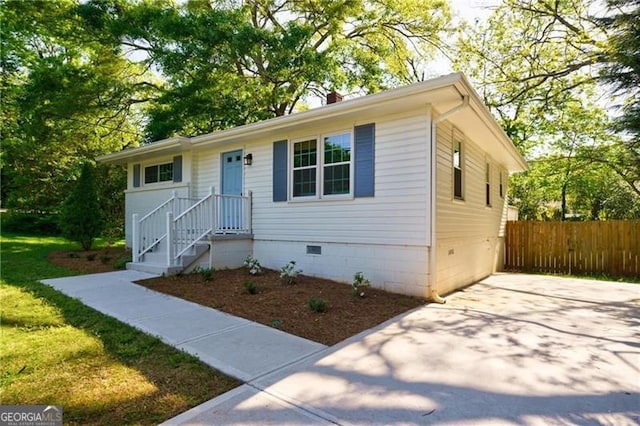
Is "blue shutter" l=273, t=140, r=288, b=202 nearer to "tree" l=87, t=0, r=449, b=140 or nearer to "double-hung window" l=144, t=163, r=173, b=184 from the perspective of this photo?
"double-hung window" l=144, t=163, r=173, b=184

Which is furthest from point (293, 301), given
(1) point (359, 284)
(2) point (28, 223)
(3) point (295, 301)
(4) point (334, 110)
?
(2) point (28, 223)

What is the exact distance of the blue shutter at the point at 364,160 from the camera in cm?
662

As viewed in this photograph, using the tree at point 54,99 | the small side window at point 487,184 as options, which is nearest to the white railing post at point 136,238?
the tree at point 54,99

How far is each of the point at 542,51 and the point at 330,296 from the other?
12767 millimetres

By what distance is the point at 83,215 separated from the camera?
10.8 meters

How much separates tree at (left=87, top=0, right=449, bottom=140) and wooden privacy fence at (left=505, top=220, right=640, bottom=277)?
337 inches

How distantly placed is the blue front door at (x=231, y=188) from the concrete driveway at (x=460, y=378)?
487 cm

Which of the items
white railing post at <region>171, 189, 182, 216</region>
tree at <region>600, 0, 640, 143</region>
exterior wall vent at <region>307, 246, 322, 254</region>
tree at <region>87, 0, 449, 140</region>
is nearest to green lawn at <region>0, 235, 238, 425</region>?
white railing post at <region>171, 189, 182, 216</region>

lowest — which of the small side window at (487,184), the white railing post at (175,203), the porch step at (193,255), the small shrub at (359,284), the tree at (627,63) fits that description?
the small shrub at (359,284)

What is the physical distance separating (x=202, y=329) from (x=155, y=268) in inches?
143

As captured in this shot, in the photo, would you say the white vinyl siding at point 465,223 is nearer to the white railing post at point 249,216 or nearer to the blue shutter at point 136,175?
the white railing post at point 249,216

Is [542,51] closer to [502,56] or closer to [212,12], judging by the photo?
[502,56]

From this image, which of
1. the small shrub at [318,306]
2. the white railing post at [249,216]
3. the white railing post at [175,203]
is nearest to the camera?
the small shrub at [318,306]

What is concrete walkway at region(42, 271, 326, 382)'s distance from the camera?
3402 millimetres
